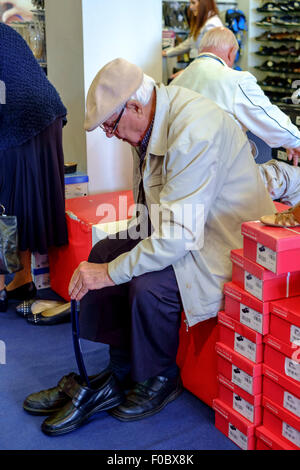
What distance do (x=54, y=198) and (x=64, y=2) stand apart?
5.05 feet

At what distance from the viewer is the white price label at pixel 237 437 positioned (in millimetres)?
1921

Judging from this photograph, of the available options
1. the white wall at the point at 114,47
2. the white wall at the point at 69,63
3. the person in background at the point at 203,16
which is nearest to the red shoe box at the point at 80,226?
the white wall at the point at 114,47

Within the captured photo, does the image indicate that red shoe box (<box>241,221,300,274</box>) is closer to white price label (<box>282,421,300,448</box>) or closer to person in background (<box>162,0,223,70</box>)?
white price label (<box>282,421,300,448</box>)

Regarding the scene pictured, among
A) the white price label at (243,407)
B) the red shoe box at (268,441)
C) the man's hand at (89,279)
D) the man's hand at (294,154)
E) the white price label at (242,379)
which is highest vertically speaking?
the man's hand at (294,154)

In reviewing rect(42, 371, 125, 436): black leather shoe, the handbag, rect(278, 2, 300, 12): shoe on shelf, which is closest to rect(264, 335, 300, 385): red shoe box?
rect(42, 371, 125, 436): black leather shoe

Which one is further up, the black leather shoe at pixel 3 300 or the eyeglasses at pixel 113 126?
the eyeglasses at pixel 113 126

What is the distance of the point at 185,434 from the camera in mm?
2018

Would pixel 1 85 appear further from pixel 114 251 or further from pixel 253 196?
pixel 253 196

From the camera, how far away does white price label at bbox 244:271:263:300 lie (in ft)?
5.92

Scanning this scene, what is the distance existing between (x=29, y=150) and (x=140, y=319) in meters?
1.23

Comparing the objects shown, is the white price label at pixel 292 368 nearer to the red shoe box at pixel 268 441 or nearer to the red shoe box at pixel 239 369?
the red shoe box at pixel 239 369

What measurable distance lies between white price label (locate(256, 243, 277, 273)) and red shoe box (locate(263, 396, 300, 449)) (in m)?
0.43

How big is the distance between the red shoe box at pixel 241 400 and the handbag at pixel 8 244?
1229 mm

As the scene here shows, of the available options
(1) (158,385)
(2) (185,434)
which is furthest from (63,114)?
(2) (185,434)
